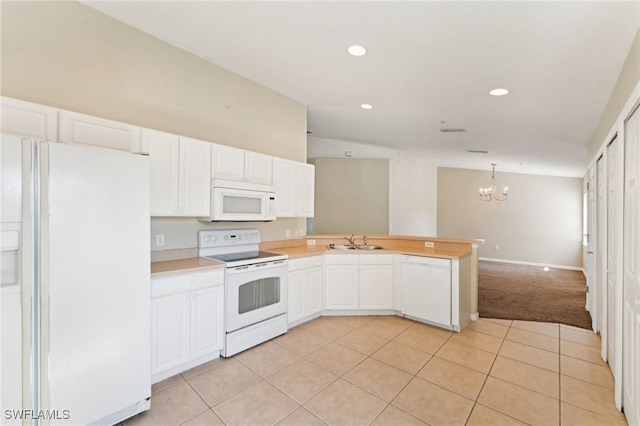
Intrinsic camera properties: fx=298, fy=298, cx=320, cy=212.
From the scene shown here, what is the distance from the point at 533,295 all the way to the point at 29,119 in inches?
269

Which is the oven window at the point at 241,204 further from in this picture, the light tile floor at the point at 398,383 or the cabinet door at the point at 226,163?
the light tile floor at the point at 398,383

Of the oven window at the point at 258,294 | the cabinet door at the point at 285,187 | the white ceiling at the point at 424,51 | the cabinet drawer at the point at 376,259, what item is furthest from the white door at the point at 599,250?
the oven window at the point at 258,294

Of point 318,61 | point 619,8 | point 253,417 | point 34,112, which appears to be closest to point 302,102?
point 318,61

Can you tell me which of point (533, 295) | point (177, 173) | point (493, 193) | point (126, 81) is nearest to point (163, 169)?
point (177, 173)

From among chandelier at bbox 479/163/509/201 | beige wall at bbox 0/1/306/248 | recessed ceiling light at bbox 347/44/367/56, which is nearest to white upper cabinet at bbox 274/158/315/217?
beige wall at bbox 0/1/306/248

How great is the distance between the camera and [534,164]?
23.1 ft

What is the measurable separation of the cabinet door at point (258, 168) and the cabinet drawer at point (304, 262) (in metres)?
0.96

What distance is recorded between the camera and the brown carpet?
13.6ft

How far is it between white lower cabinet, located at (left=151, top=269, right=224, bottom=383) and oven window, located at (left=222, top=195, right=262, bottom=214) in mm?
642

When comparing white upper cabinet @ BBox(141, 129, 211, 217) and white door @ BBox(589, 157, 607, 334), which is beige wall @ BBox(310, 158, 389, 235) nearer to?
white door @ BBox(589, 157, 607, 334)

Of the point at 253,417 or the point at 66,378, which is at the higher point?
the point at 66,378

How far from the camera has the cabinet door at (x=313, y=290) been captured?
364 centimetres

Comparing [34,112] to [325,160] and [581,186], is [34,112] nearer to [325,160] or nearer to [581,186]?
[325,160]

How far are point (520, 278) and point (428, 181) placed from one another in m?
3.38
